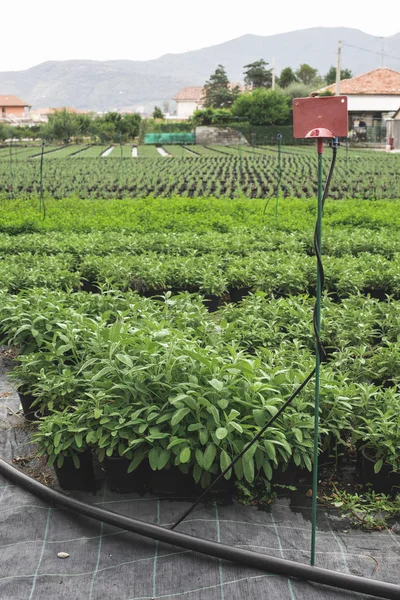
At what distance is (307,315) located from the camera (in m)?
5.29

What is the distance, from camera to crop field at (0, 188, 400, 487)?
135 inches

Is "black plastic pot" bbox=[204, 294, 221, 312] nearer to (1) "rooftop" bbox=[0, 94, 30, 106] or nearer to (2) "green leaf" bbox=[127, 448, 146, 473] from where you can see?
(2) "green leaf" bbox=[127, 448, 146, 473]

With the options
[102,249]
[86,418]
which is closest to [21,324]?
[86,418]

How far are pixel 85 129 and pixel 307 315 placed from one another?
57.4 metres

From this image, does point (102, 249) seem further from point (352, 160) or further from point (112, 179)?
point (352, 160)

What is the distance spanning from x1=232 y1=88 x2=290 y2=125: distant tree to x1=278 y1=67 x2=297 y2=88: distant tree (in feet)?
95.5

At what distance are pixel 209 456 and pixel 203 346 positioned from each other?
4.91 feet

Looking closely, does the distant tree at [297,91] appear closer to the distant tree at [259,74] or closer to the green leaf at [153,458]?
the distant tree at [259,74]

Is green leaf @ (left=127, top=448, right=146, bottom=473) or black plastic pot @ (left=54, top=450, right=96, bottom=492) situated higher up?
green leaf @ (left=127, top=448, right=146, bottom=473)

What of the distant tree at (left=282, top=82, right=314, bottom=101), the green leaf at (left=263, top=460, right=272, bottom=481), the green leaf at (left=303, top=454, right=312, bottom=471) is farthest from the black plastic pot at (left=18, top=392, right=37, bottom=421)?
the distant tree at (left=282, top=82, right=314, bottom=101)

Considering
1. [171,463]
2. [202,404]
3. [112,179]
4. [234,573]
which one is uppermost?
[112,179]

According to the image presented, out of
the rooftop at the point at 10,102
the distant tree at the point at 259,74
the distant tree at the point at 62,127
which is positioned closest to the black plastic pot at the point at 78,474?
the distant tree at the point at 62,127

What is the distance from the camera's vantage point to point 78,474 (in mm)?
3641

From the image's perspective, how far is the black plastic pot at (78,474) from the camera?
11.9ft
